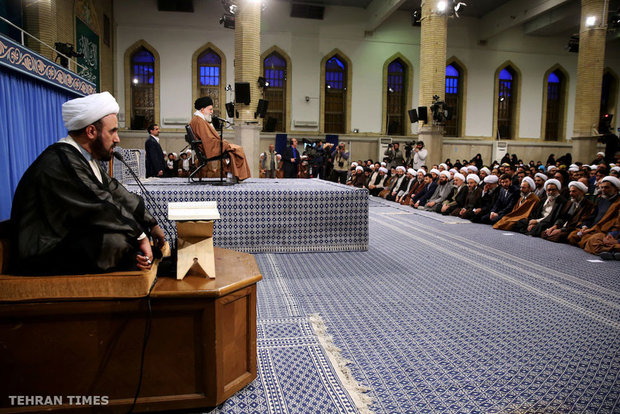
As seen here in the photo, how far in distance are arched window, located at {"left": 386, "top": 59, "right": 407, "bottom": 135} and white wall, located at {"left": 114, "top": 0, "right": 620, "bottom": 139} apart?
0.37m

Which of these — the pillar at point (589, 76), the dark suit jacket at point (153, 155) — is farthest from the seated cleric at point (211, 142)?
the pillar at point (589, 76)

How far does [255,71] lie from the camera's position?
10.4m

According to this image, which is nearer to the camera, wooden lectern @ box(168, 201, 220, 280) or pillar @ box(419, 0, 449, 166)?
wooden lectern @ box(168, 201, 220, 280)

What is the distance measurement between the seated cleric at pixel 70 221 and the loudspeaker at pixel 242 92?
28.8 feet

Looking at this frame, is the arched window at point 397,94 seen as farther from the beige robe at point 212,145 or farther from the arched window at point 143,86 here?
the beige robe at point 212,145

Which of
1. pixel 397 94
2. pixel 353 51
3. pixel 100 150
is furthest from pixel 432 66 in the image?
pixel 100 150

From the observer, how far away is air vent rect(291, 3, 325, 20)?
13805 millimetres

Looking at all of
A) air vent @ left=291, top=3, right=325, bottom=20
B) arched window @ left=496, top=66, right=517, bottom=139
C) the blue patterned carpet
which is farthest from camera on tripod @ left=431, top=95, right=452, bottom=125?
the blue patterned carpet

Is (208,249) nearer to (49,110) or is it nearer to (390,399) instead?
(390,399)

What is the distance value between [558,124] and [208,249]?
1745cm

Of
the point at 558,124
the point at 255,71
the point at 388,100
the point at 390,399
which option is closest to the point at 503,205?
the point at 390,399

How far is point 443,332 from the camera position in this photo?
219 cm

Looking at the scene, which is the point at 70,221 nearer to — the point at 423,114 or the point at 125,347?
the point at 125,347

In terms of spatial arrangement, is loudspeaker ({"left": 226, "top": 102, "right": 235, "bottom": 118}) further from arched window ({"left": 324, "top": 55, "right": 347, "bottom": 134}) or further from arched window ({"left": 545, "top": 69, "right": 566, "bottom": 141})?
arched window ({"left": 545, "top": 69, "right": 566, "bottom": 141})
